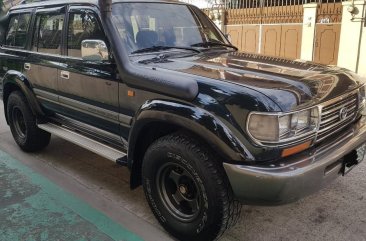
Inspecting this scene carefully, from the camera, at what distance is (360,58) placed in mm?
10609

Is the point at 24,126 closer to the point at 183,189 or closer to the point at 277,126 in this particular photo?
the point at 183,189

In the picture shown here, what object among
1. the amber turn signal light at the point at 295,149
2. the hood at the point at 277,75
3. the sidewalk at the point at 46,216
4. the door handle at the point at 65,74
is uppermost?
the hood at the point at 277,75

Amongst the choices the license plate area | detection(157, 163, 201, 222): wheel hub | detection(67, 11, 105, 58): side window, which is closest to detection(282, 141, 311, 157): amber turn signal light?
the license plate area

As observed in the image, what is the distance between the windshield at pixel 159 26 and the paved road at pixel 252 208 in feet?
4.78

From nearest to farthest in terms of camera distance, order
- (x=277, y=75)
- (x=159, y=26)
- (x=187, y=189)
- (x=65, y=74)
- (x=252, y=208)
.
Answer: (x=277, y=75) → (x=187, y=189) → (x=252, y=208) → (x=159, y=26) → (x=65, y=74)

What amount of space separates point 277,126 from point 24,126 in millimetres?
3742

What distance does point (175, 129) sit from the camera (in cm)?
294

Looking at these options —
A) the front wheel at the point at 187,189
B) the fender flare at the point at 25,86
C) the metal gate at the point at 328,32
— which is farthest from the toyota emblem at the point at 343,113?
the metal gate at the point at 328,32

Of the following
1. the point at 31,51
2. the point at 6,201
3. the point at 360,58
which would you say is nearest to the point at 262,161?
the point at 6,201

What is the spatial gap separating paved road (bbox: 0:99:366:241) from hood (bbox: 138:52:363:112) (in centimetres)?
114

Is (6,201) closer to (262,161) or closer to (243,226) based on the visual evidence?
(243,226)

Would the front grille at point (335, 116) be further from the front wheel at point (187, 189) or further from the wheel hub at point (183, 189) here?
the wheel hub at point (183, 189)

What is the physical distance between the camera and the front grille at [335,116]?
2684mm

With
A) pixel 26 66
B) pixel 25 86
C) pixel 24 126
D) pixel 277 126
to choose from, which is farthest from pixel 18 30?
pixel 277 126
